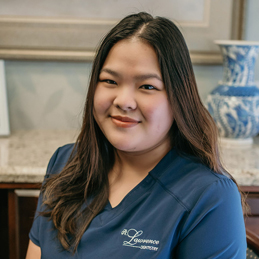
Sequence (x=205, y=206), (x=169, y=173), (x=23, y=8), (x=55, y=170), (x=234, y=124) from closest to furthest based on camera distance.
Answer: (x=205, y=206) < (x=169, y=173) < (x=55, y=170) < (x=234, y=124) < (x=23, y=8)

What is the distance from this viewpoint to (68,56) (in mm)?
1730

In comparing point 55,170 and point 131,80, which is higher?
point 131,80

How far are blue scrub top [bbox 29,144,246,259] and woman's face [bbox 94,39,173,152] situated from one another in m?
0.11

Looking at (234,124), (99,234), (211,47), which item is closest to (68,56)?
(211,47)

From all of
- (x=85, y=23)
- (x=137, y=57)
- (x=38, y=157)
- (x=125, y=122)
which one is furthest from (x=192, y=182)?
(x=85, y=23)

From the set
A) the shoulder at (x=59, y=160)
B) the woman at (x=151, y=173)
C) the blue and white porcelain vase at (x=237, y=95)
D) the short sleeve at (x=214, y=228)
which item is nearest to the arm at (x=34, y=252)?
the woman at (x=151, y=173)

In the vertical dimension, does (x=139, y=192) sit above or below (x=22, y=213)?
above

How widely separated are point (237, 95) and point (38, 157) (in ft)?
2.66

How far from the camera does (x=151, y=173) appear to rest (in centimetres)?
96

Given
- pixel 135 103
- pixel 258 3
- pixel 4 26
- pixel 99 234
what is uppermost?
pixel 258 3

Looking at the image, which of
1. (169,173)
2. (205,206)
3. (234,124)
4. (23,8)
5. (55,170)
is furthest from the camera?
(23,8)

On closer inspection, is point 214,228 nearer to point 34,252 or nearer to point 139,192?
point 139,192

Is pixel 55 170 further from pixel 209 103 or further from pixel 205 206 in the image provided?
pixel 209 103

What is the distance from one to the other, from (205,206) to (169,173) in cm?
14
